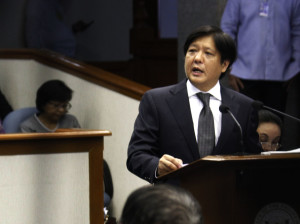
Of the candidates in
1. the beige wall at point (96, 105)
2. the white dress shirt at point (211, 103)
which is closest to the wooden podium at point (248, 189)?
the white dress shirt at point (211, 103)

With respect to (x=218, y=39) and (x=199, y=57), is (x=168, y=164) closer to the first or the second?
(x=199, y=57)

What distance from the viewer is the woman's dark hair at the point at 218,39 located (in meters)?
3.25

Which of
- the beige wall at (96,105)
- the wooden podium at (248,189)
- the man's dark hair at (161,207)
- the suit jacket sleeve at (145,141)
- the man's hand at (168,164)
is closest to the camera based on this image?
the man's dark hair at (161,207)

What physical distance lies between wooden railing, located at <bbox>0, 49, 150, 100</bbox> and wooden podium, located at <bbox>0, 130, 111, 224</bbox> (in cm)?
110

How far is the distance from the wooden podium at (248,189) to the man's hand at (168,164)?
10cm

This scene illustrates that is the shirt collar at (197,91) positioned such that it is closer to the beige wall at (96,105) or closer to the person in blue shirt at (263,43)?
the person in blue shirt at (263,43)

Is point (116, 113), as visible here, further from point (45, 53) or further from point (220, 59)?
point (220, 59)

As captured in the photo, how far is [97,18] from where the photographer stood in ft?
29.8

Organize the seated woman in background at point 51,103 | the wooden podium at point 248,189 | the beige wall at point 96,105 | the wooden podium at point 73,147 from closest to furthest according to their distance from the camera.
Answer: the wooden podium at point 248,189 < the wooden podium at point 73,147 < the beige wall at point 96,105 < the seated woman in background at point 51,103

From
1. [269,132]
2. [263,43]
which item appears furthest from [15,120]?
[269,132]

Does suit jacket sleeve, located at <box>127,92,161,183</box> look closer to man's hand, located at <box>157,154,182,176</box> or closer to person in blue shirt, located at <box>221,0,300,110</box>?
man's hand, located at <box>157,154,182,176</box>

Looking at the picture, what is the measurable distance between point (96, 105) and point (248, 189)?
334 centimetres

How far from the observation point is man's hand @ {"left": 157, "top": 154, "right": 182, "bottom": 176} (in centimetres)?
286

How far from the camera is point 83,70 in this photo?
6035 millimetres
